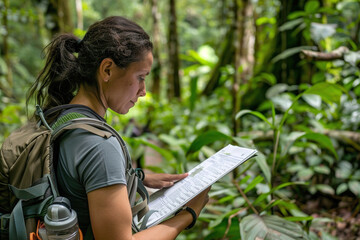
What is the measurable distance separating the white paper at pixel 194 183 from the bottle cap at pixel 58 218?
12.5 inches

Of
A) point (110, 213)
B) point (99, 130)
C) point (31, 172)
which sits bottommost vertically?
point (110, 213)

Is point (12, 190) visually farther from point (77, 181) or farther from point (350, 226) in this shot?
point (350, 226)

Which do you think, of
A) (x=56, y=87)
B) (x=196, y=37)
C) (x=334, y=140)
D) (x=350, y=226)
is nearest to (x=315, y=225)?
(x=350, y=226)

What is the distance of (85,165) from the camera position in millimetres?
916

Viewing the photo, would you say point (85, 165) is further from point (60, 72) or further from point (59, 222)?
point (60, 72)

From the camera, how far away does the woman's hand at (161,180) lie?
135cm

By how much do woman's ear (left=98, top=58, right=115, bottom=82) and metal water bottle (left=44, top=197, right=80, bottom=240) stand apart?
1.48 feet

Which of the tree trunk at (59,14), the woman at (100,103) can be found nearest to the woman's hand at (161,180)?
the woman at (100,103)

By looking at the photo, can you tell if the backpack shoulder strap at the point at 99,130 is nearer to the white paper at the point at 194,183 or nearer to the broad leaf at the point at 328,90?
the white paper at the point at 194,183

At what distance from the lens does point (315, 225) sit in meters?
1.80

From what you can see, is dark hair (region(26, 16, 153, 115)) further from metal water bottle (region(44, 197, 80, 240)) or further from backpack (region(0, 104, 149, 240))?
metal water bottle (region(44, 197, 80, 240))

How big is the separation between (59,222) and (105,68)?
53cm

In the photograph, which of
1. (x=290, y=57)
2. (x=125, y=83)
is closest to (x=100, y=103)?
(x=125, y=83)

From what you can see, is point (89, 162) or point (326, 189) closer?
point (89, 162)
